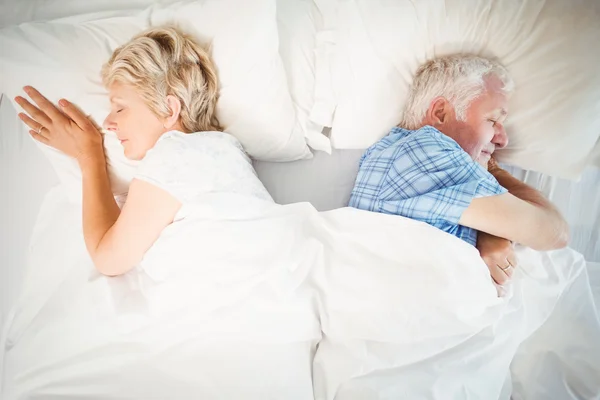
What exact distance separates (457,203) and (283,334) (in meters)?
0.46

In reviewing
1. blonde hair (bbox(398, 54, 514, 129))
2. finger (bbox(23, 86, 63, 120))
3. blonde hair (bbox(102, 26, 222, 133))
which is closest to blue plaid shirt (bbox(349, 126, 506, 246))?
blonde hair (bbox(398, 54, 514, 129))

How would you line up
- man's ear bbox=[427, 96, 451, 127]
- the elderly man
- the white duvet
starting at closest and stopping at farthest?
the white duvet < the elderly man < man's ear bbox=[427, 96, 451, 127]

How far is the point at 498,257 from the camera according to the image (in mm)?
987

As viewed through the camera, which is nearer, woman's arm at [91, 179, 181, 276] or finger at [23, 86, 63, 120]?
woman's arm at [91, 179, 181, 276]

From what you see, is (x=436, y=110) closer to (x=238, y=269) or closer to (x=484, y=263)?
(x=484, y=263)

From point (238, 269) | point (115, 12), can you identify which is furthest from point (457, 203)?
point (115, 12)

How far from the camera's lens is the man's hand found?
98 cm

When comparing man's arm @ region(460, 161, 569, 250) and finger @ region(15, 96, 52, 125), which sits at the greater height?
finger @ region(15, 96, 52, 125)

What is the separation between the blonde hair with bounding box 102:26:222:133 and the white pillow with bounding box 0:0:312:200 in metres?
0.04

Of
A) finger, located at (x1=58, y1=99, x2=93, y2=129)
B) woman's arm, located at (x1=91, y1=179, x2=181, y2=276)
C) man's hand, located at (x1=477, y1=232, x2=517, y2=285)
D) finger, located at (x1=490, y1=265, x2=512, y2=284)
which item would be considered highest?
finger, located at (x1=58, y1=99, x2=93, y2=129)

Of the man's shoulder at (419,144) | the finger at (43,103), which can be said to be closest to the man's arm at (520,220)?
the man's shoulder at (419,144)

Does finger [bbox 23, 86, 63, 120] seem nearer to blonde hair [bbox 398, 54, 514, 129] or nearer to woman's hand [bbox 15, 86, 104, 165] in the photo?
woman's hand [bbox 15, 86, 104, 165]

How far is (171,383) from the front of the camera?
2.75ft

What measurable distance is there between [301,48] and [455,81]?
0.38m
